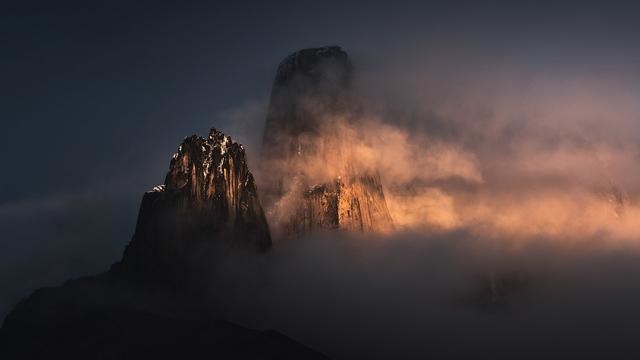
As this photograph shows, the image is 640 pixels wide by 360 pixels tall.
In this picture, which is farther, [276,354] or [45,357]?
[276,354]

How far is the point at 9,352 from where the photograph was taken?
19412cm

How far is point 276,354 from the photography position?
7869 inches

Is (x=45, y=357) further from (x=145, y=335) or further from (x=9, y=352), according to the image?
(x=145, y=335)

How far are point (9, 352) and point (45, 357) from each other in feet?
55.6

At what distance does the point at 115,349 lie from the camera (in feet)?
614

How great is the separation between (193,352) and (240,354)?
15387 millimetres

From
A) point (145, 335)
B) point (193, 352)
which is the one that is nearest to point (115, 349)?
point (145, 335)

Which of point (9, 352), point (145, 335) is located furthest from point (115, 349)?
point (9, 352)

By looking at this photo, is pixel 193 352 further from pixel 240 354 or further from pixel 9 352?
pixel 9 352

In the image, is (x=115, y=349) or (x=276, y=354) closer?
(x=115, y=349)

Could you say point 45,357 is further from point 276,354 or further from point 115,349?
point 276,354

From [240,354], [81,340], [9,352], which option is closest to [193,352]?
[240,354]

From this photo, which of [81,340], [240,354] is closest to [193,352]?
[240,354]

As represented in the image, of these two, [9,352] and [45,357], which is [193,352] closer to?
[45,357]
